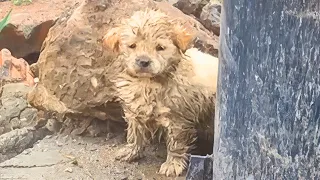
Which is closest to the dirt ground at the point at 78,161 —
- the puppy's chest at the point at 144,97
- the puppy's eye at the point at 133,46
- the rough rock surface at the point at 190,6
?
the puppy's chest at the point at 144,97

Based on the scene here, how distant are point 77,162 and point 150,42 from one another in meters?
0.87

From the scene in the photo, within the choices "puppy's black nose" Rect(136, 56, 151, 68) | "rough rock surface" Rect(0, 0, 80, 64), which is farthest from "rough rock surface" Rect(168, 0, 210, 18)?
"puppy's black nose" Rect(136, 56, 151, 68)

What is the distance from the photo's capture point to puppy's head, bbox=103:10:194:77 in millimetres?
3322

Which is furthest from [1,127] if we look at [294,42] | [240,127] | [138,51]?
[294,42]

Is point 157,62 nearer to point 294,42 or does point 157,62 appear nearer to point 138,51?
point 138,51

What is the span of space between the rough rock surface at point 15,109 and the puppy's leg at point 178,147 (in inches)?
45.5

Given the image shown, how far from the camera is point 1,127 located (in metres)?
4.43

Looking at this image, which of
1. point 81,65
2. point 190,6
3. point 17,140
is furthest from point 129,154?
point 190,6

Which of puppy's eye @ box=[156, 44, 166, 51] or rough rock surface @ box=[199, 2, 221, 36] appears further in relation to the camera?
rough rock surface @ box=[199, 2, 221, 36]

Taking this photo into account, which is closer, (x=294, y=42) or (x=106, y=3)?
(x=294, y=42)

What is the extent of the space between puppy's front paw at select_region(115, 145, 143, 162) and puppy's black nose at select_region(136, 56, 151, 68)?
2.15ft

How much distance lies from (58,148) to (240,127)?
1.68 metres

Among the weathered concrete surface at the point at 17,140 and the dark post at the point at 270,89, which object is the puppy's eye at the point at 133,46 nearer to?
the dark post at the point at 270,89

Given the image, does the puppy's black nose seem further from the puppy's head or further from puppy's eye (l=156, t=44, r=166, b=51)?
puppy's eye (l=156, t=44, r=166, b=51)
